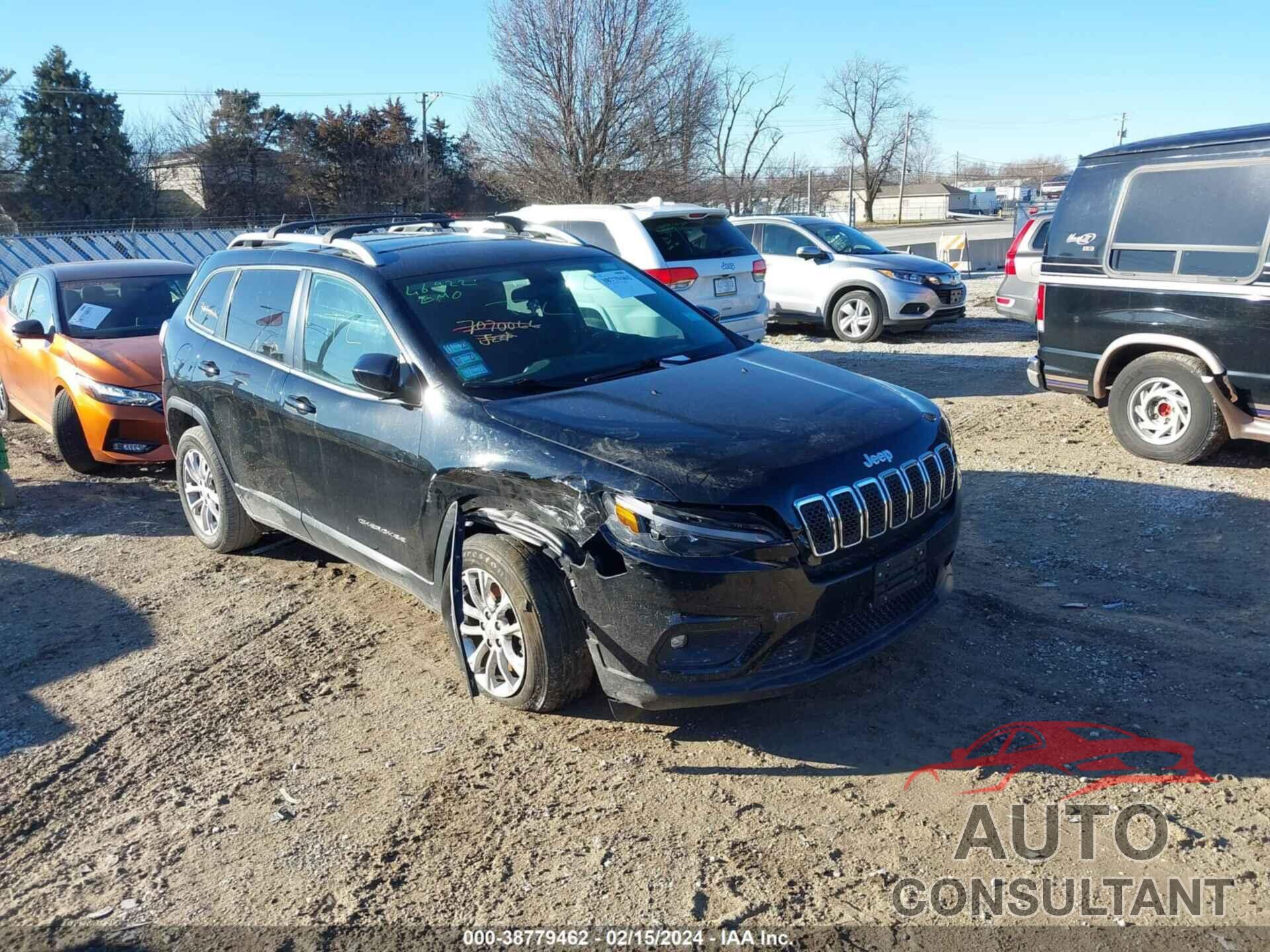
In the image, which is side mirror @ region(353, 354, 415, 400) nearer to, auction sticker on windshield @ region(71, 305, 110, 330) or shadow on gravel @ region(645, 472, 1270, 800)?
shadow on gravel @ region(645, 472, 1270, 800)

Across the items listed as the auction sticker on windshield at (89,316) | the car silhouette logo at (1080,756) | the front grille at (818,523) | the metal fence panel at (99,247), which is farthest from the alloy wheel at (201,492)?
the metal fence panel at (99,247)

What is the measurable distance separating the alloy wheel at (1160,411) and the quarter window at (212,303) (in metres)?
6.15

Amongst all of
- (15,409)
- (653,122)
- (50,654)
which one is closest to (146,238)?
(653,122)

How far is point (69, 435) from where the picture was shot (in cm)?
763

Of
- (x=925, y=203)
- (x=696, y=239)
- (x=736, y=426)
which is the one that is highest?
(x=925, y=203)

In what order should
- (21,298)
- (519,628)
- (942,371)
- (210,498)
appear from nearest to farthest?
(519,628), (210,498), (21,298), (942,371)

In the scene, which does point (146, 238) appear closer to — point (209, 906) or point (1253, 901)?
point (209, 906)

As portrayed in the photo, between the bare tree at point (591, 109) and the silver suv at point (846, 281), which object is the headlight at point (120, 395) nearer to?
the silver suv at point (846, 281)

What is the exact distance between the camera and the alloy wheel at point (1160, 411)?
22.5 feet

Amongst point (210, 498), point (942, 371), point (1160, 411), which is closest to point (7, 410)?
point (210, 498)

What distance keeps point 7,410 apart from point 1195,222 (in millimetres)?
10477

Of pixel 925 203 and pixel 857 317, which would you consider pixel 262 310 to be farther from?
pixel 925 203

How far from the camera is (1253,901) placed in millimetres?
2768

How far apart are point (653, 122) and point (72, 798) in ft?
88.3
